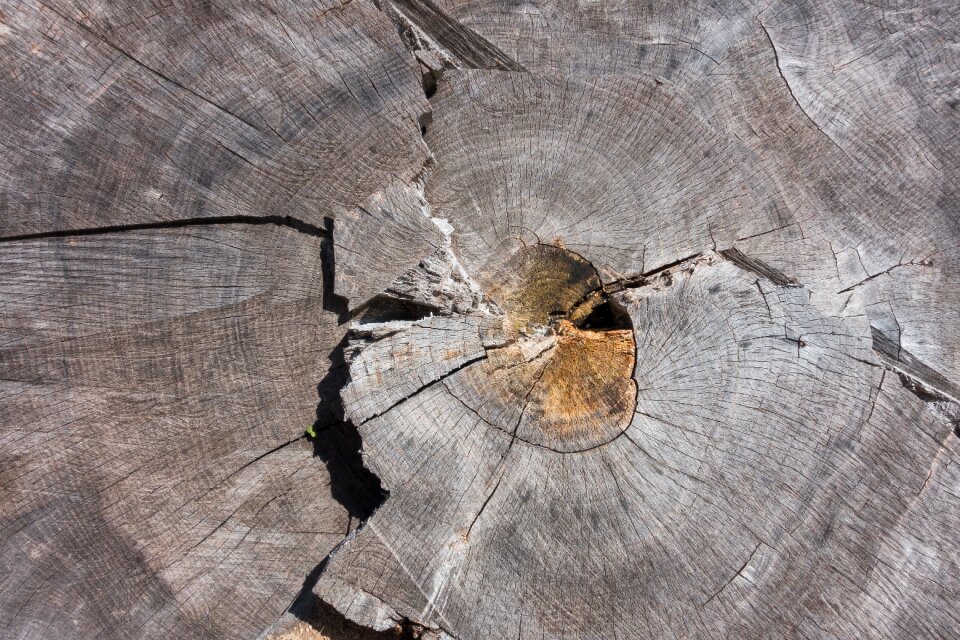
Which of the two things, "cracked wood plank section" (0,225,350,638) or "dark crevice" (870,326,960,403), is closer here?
"cracked wood plank section" (0,225,350,638)

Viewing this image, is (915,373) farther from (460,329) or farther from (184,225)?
(184,225)

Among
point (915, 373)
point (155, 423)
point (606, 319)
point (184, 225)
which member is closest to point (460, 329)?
point (606, 319)

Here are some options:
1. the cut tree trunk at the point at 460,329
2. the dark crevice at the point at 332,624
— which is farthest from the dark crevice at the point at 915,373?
the dark crevice at the point at 332,624

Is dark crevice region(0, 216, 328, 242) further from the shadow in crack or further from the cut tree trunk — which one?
the shadow in crack

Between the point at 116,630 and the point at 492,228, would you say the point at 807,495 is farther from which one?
the point at 116,630

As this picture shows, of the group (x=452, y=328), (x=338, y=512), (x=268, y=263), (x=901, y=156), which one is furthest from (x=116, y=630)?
(x=901, y=156)

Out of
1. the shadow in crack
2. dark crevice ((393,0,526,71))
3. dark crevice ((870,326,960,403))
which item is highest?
dark crevice ((393,0,526,71))

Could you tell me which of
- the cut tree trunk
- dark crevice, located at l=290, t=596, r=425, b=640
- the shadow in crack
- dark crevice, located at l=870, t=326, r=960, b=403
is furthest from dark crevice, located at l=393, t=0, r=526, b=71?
dark crevice, located at l=290, t=596, r=425, b=640
